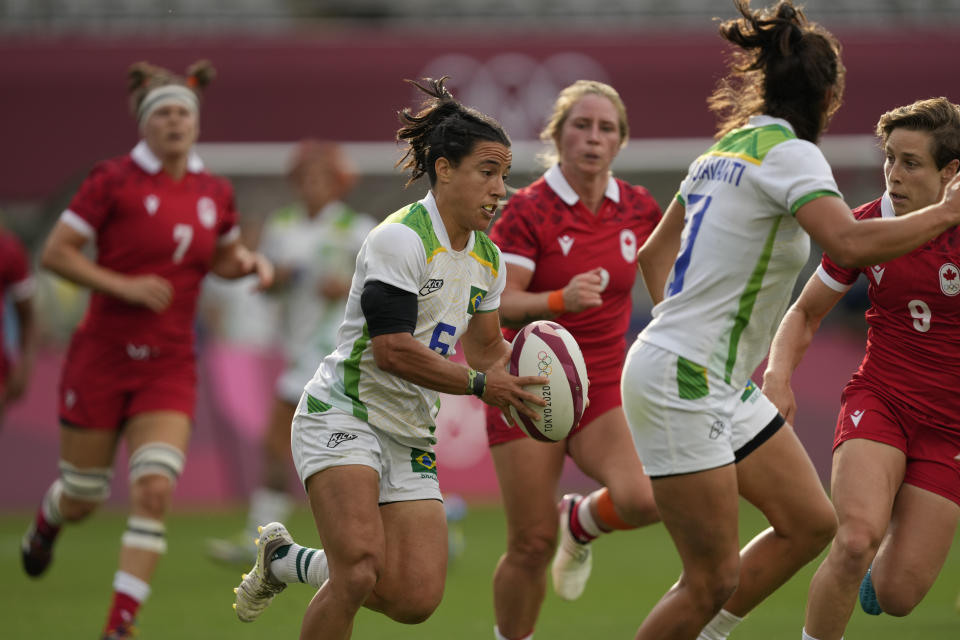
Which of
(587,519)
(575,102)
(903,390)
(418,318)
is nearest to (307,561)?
(418,318)

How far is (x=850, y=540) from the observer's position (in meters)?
4.70

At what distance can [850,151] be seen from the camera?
16.5m

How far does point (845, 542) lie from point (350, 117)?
12860 mm

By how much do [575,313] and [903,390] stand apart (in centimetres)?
139

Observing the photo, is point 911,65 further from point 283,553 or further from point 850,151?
point 283,553

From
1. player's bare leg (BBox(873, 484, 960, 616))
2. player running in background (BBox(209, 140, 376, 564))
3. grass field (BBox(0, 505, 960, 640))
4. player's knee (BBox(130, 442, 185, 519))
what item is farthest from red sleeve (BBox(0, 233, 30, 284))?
player's bare leg (BBox(873, 484, 960, 616))

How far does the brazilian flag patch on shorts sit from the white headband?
9.87 ft

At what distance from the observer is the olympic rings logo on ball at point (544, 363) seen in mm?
4586

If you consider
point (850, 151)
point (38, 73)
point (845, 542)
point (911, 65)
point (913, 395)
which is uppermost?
point (38, 73)

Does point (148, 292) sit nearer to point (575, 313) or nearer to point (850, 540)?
point (575, 313)

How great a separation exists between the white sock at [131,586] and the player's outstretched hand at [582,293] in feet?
8.13

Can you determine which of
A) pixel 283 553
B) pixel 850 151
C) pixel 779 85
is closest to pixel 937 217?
pixel 779 85

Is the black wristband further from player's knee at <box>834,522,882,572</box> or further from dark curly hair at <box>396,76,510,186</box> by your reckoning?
A: player's knee at <box>834,522,882,572</box>

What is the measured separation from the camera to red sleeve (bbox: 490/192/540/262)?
589cm
